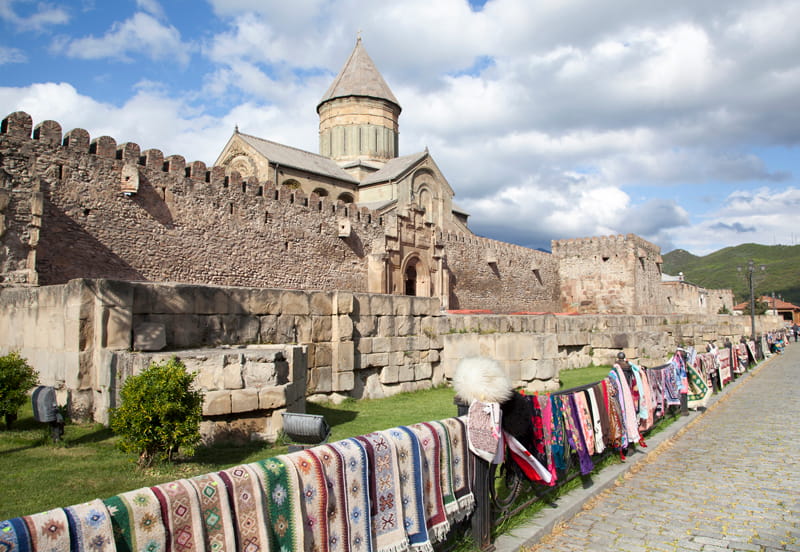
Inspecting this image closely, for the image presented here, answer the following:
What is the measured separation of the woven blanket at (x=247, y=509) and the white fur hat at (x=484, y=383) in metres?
1.72

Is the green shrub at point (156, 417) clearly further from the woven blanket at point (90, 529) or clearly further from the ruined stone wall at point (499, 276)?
the ruined stone wall at point (499, 276)

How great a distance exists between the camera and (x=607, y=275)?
36.1 metres

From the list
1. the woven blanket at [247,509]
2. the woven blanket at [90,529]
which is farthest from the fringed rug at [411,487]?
the woven blanket at [90,529]

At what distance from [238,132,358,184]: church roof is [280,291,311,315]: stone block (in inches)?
785

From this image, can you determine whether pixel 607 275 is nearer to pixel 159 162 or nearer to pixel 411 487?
pixel 159 162

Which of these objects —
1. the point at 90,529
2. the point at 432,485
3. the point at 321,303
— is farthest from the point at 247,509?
the point at 321,303

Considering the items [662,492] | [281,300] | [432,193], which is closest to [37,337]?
[281,300]

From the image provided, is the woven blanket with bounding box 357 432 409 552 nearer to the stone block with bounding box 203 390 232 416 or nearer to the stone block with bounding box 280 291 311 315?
the stone block with bounding box 203 390 232 416

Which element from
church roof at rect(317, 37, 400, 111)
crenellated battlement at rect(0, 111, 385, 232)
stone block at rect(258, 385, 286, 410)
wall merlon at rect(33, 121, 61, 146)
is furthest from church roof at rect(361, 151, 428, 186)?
stone block at rect(258, 385, 286, 410)

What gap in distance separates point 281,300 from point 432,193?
25.5m

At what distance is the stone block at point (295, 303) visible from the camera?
336 inches

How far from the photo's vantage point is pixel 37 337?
753cm

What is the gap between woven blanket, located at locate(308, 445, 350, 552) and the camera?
2.75 m

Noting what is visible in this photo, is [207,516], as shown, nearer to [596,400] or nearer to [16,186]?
[596,400]
